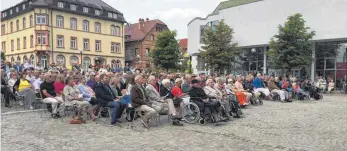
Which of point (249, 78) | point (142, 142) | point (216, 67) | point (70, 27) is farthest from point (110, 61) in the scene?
point (142, 142)

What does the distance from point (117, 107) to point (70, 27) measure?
37993 millimetres

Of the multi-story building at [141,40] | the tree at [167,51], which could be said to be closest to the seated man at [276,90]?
the tree at [167,51]

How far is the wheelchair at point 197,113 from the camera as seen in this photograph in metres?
8.52

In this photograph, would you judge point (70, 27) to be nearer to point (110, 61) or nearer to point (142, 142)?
point (110, 61)

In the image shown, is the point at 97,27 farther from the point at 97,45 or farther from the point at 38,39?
the point at 38,39

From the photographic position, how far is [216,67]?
89.2 ft

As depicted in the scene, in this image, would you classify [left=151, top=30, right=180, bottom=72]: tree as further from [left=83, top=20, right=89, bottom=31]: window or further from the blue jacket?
the blue jacket

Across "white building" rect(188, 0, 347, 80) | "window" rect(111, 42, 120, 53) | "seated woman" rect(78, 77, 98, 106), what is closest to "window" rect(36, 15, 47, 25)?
"window" rect(111, 42, 120, 53)

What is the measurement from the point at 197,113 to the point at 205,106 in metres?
0.30

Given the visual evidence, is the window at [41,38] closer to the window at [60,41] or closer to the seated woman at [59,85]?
the window at [60,41]

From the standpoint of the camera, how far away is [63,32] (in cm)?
4216

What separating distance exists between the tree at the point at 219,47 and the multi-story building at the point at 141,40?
28.1m

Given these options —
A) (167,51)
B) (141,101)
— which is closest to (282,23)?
(167,51)

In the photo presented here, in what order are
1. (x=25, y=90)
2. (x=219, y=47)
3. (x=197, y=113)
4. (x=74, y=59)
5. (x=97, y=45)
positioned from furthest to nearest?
(x=97, y=45)
(x=74, y=59)
(x=219, y=47)
(x=25, y=90)
(x=197, y=113)
